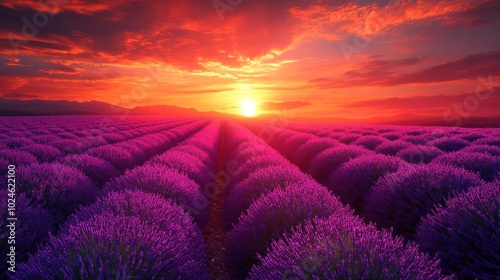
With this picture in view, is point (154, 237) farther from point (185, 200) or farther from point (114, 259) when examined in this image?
point (185, 200)

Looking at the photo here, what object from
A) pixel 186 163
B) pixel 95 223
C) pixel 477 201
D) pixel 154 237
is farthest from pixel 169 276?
pixel 186 163

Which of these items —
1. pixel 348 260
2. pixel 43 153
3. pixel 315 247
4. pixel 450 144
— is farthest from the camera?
pixel 450 144

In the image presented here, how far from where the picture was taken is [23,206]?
3.48 metres

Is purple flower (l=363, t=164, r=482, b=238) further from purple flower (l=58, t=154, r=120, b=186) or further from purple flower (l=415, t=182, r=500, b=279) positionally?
purple flower (l=58, t=154, r=120, b=186)

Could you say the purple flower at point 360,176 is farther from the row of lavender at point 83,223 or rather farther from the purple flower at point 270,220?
the row of lavender at point 83,223

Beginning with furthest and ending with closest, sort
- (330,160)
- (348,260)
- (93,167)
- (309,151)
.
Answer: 1. (309,151)
2. (330,160)
3. (93,167)
4. (348,260)

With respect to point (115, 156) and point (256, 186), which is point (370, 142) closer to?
point (256, 186)

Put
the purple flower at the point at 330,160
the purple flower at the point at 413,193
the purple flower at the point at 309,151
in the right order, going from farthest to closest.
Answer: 1. the purple flower at the point at 309,151
2. the purple flower at the point at 330,160
3. the purple flower at the point at 413,193

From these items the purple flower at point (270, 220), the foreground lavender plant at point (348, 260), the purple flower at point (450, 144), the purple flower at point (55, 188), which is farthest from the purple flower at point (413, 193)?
the purple flower at point (450, 144)

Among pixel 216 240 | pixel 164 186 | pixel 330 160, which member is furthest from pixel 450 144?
pixel 164 186

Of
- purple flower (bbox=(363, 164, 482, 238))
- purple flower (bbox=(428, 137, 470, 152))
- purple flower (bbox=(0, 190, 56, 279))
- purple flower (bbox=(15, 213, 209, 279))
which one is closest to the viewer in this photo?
purple flower (bbox=(15, 213, 209, 279))

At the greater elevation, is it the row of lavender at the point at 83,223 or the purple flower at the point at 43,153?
the row of lavender at the point at 83,223

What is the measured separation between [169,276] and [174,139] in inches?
578

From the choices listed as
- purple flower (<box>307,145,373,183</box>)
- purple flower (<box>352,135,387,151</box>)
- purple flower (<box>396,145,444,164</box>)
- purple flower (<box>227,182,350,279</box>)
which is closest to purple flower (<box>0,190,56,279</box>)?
purple flower (<box>227,182,350,279</box>)
